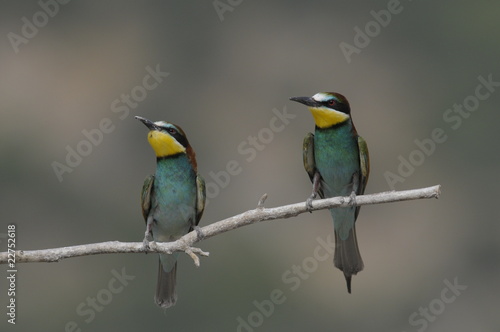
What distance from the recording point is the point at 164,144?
3.67 meters

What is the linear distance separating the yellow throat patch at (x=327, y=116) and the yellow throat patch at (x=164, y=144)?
50 cm

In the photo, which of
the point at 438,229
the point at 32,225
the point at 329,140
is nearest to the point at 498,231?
the point at 438,229

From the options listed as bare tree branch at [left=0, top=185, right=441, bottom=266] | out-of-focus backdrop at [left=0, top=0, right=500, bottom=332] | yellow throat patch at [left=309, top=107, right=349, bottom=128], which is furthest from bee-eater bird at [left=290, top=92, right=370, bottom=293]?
out-of-focus backdrop at [left=0, top=0, right=500, bottom=332]

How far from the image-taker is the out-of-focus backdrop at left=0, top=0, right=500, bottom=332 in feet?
48.9

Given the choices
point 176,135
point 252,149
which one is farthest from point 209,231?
point 252,149

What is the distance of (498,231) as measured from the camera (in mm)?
16938

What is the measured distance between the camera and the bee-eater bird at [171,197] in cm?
371

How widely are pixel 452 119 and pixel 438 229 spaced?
1833 millimetres

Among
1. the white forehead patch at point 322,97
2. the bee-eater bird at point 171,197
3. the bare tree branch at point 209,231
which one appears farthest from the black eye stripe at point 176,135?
the white forehead patch at point 322,97

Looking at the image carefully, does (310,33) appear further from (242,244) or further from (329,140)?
(329,140)

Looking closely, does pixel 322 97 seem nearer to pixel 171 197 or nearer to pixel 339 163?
pixel 339 163

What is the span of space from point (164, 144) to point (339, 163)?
647mm

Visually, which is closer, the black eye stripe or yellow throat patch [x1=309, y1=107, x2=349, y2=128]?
the black eye stripe

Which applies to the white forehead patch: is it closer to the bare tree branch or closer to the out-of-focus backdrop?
the bare tree branch
